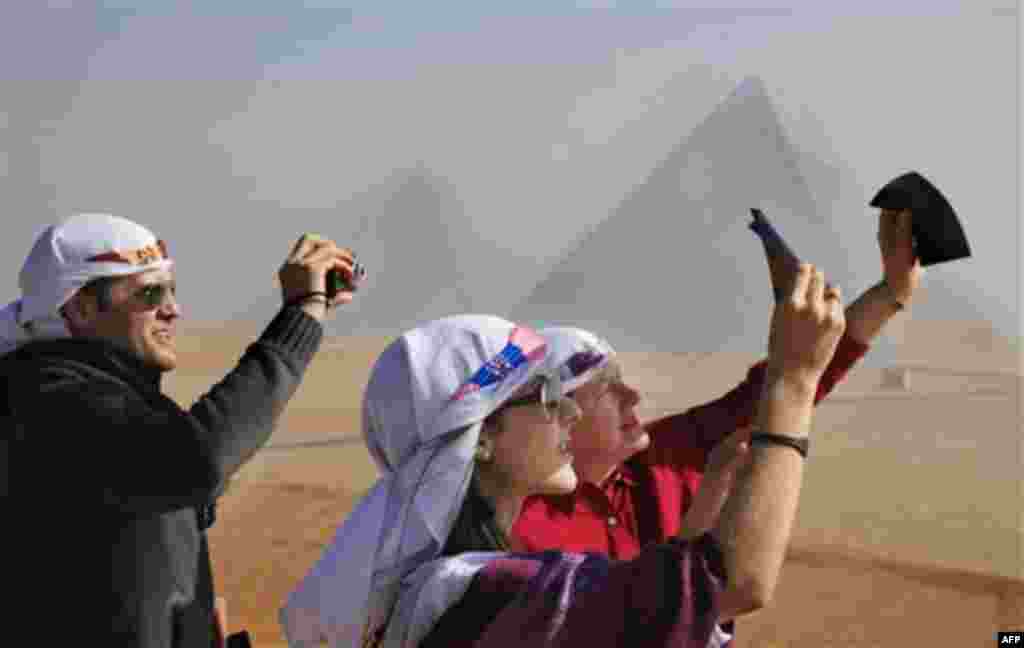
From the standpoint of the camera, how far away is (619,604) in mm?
1430

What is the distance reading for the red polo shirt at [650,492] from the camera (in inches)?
95.1

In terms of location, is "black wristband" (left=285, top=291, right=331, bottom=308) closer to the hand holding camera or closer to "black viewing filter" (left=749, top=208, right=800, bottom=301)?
the hand holding camera

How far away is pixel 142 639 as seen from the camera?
2.05 m

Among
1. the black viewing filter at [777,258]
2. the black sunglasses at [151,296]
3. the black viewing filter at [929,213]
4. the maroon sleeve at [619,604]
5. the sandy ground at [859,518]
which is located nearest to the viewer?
the maroon sleeve at [619,604]

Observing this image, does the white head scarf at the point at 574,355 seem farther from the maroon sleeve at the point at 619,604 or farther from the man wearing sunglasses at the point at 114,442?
the maroon sleeve at the point at 619,604

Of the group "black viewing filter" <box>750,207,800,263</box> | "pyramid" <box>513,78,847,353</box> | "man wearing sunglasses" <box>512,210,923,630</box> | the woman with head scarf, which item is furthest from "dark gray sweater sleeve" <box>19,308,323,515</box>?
"pyramid" <box>513,78,847,353</box>

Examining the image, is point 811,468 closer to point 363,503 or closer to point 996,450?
point 996,450

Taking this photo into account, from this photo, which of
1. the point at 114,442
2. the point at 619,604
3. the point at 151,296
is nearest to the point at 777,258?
the point at 619,604

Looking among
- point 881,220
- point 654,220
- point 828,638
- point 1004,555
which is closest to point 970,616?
point 828,638

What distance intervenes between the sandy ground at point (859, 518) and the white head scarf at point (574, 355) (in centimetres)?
435

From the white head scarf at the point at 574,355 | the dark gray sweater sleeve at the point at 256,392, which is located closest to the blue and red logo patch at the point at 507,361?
the white head scarf at the point at 574,355

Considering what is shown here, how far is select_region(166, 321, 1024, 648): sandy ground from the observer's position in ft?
22.1

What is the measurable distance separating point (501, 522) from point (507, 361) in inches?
7.7

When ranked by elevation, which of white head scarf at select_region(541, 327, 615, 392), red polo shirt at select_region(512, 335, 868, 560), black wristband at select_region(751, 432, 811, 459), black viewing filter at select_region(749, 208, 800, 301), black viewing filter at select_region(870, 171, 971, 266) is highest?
black viewing filter at select_region(749, 208, 800, 301)
